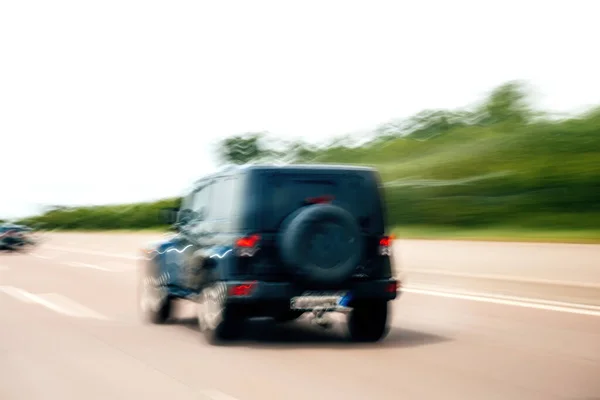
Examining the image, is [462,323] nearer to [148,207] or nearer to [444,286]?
[444,286]

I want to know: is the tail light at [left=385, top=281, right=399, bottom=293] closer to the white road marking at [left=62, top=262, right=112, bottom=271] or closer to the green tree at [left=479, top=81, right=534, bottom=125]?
the white road marking at [left=62, top=262, right=112, bottom=271]

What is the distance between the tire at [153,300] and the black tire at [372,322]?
2908 millimetres

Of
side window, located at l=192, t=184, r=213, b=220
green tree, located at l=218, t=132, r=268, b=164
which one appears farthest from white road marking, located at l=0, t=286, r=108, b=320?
green tree, located at l=218, t=132, r=268, b=164

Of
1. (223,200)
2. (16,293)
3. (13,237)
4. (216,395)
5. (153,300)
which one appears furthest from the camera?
(13,237)

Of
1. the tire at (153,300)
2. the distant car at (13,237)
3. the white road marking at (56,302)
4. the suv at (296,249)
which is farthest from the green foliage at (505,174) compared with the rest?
the distant car at (13,237)

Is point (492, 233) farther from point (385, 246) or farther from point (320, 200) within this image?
point (320, 200)

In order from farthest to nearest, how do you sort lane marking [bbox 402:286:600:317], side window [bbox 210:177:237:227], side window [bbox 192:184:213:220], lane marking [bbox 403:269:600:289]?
1. lane marking [bbox 403:269:600:289]
2. lane marking [bbox 402:286:600:317]
3. side window [bbox 192:184:213:220]
4. side window [bbox 210:177:237:227]

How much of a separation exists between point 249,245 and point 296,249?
0.47m

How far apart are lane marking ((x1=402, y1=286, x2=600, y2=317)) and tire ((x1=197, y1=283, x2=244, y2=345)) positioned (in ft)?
14.7

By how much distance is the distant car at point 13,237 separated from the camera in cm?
4350

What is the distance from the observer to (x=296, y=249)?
32.9 feet

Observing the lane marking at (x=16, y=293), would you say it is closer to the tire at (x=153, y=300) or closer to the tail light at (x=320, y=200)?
the tire at (x=153, y=300)

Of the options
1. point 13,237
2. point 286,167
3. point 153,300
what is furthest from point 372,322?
point 13,237

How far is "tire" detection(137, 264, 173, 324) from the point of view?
13.1 meters
